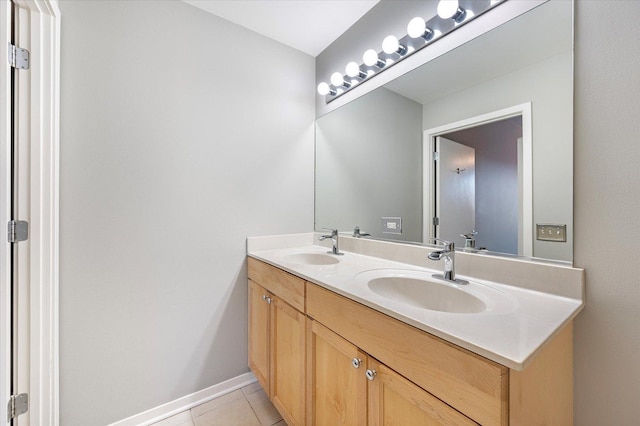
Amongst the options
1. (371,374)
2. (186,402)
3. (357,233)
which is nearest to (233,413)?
(186,402)

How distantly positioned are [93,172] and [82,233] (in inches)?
11.6

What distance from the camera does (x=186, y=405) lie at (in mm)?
1510

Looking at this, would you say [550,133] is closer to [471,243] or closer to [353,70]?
[471,243]

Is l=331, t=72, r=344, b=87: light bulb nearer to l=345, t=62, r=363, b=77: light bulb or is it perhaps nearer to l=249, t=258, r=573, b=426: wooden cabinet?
l=345, t=62, r=363, b=77: light bulb

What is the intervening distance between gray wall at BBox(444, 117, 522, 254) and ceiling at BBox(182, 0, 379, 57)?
1.05 m

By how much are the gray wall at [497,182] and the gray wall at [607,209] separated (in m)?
0.19

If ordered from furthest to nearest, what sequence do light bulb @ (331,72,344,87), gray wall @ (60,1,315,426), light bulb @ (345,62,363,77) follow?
light bulb @ (331,72,344,87), light bulb @ (345,62,363,77), gray wall @ (60,1,315,426)

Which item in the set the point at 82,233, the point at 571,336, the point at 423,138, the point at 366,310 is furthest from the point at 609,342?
the point at 82,233

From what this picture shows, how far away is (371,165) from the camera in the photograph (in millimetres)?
1715

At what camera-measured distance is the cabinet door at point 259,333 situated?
58.3 inches

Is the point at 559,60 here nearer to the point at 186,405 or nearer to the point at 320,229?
the point at 320,229

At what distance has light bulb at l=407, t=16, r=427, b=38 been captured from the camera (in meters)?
1.26
